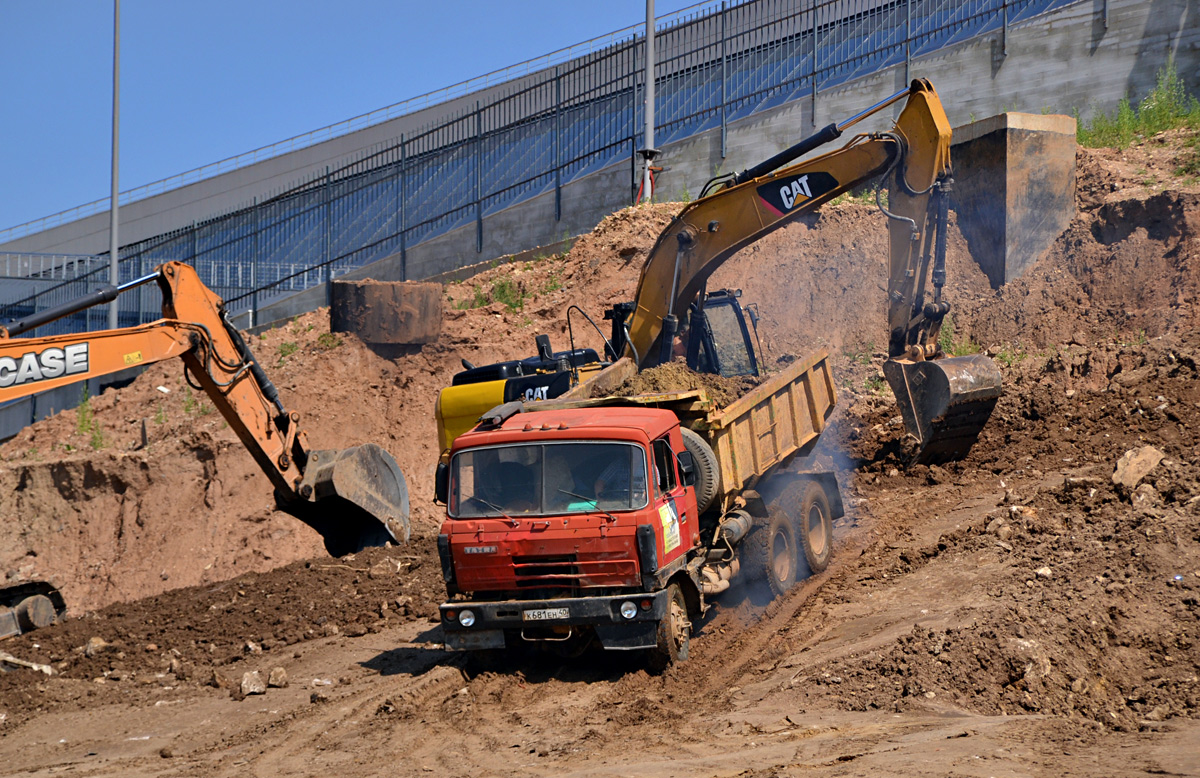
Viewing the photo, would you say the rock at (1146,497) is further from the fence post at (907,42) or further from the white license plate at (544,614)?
the fence post at (907,42)

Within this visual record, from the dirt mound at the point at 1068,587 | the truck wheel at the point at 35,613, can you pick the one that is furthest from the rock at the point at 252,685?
the dirt mound at the point at 1068,587

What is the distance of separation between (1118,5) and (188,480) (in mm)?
17810

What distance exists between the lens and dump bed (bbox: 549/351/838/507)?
9891mm

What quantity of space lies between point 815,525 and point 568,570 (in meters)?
4.20

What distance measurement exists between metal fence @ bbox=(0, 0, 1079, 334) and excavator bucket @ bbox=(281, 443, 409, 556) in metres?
12.1

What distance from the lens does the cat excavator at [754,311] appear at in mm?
12133

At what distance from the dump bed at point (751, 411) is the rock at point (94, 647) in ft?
18.5

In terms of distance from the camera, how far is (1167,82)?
19062 mm

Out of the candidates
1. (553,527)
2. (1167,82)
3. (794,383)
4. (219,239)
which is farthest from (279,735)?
(219,239)

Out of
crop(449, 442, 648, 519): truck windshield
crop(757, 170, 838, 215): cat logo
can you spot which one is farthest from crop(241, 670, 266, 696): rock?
crop(757, 170, 838, 215): cat logo

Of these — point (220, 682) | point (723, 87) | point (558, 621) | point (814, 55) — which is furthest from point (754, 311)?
point (723, 87)

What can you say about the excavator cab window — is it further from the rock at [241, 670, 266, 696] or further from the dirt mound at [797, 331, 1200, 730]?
the rock at [241, 670, 266, 696]

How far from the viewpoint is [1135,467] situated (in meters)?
10.7

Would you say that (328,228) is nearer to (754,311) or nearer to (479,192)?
(479,192)
